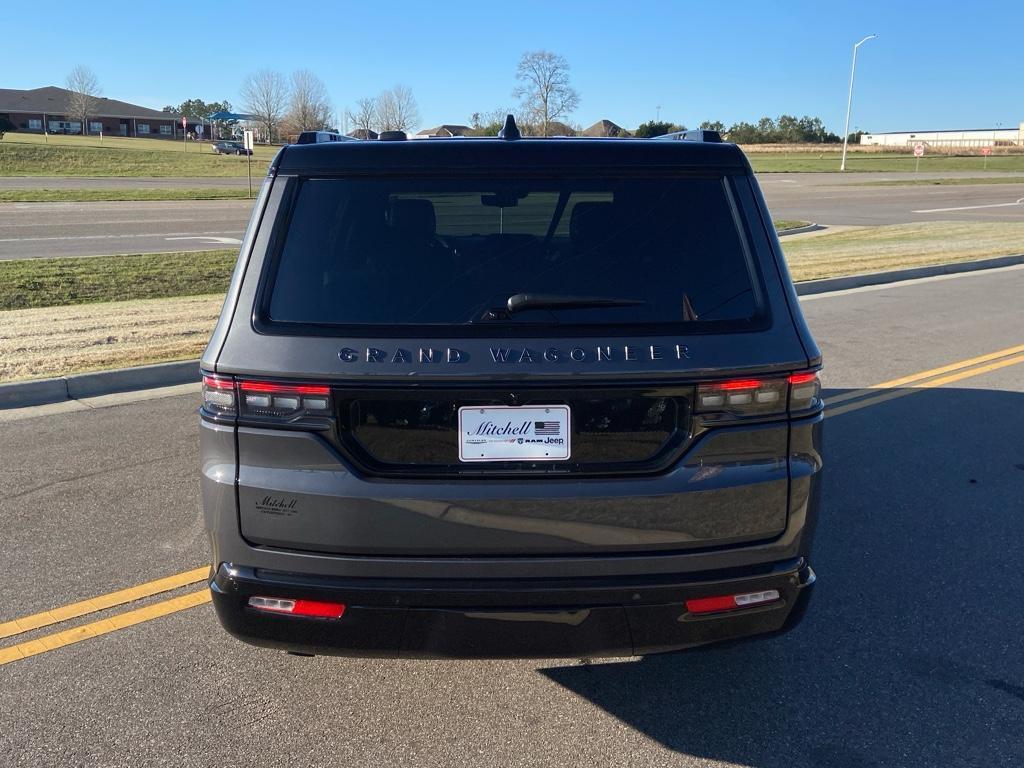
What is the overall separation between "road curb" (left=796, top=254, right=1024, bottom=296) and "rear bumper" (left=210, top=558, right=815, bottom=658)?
35.6 ft

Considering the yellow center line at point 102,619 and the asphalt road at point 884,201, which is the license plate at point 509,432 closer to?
the yellow center line at point 102,619

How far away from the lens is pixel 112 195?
3150 centimetres

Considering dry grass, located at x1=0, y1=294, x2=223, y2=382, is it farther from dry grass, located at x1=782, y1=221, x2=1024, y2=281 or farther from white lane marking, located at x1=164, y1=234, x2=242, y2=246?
dry grass, located at x1=782, y1=221, x2=1024, y2=281

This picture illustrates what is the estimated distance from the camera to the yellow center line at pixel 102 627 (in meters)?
3.49

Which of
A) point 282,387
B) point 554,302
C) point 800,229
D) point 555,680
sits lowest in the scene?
point 800,229

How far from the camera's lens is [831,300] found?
1258cm

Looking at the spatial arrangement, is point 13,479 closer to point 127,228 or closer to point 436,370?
point 436,370

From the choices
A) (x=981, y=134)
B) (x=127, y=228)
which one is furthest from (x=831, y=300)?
(x=981, y=134)

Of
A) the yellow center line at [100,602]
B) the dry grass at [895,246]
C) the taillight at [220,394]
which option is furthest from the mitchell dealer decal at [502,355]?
the dry grass at [895,246]

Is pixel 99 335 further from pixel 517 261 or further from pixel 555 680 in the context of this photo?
pixel 517 261

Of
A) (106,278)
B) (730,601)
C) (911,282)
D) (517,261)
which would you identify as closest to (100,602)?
(517,261)

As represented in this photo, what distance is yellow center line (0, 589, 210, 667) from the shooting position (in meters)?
3.49

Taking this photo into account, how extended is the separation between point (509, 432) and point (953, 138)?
500ft

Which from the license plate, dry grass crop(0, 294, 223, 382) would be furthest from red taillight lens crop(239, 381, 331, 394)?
dry grass crop(0, 294, 223, 382)
